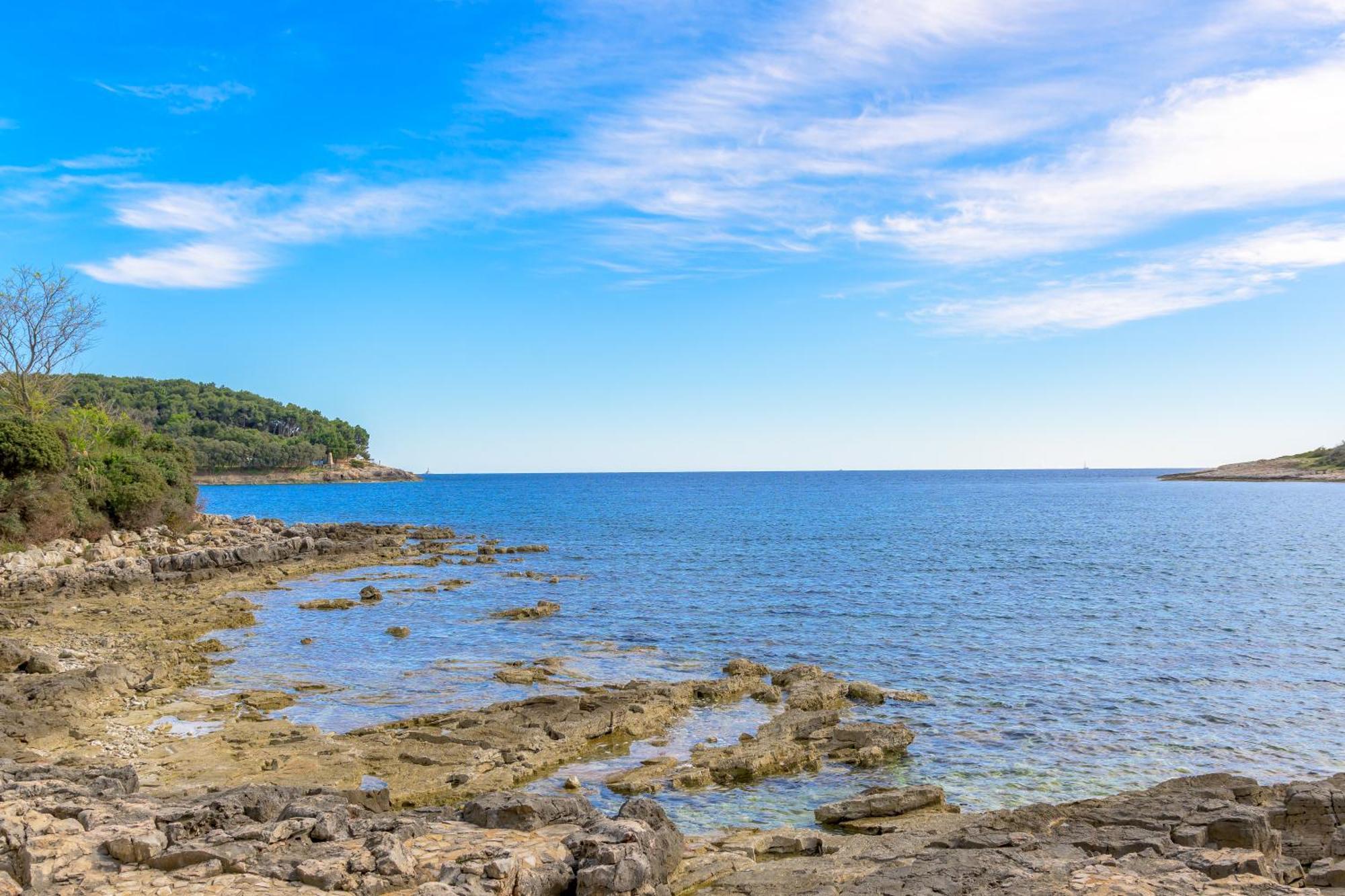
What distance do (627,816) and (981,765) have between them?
8.64m

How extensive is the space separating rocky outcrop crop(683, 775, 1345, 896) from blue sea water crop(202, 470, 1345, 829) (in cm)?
207

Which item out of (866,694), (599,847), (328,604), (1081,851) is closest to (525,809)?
(599,847)

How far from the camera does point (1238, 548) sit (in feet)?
197

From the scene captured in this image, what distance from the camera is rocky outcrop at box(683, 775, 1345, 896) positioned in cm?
984

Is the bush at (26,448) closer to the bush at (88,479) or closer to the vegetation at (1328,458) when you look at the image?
the bush at (88,479)

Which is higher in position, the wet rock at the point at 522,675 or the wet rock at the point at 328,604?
the wet rock at the point at 522,675

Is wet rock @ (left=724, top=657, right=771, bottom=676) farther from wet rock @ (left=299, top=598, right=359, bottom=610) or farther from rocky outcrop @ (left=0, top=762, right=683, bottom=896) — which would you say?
wet rock @ (left=299, top=598, right=359, bottom=610)

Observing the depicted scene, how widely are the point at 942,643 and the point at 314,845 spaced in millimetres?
23076

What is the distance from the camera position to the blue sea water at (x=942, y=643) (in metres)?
17.4

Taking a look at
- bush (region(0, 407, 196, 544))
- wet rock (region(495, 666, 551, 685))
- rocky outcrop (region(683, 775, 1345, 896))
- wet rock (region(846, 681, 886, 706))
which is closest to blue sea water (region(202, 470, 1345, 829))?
wet rock (region(495, 666, 551, 685))

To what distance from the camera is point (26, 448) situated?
4131cm

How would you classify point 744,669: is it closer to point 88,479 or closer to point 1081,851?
point 1081,851

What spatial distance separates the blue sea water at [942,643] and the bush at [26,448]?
14.3 m

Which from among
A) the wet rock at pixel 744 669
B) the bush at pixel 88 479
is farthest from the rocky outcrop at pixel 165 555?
the wet rock at pixel 744 669
